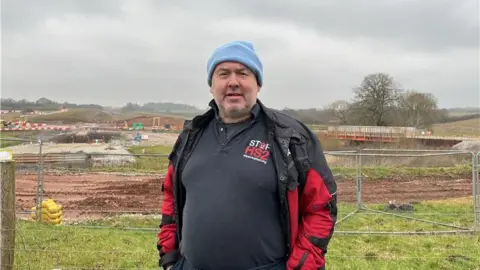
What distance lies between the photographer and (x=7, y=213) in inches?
161

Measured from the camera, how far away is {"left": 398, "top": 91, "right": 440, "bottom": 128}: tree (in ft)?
139

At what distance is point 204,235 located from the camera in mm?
2139

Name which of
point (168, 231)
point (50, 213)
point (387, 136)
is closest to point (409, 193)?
point (50, 213)

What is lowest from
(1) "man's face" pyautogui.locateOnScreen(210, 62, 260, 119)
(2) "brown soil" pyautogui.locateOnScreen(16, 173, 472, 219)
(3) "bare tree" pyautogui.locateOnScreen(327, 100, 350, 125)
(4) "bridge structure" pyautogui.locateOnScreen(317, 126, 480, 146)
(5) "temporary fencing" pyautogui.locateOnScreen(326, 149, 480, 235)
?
(2) "brown soil" pyautogui.locateOnScreen(16, 173, 472, 219)

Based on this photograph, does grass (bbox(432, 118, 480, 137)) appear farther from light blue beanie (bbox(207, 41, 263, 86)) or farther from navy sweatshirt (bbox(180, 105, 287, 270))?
navy sweatshirt (bbox(180, 105, 287, 270))

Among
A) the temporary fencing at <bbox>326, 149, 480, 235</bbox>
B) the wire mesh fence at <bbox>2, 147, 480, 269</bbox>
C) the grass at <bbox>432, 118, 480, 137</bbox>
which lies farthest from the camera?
the grass at <bbox>432, 118, 480, 137</bbox>

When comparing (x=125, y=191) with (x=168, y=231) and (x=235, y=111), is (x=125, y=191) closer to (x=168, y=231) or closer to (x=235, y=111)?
(x=168, y=231)

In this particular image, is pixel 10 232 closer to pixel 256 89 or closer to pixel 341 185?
pixel 256 89

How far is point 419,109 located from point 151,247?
136 ft

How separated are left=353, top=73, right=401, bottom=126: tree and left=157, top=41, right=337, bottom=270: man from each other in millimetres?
41891

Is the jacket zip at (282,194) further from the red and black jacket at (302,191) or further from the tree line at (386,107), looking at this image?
the tree line at (386,107)

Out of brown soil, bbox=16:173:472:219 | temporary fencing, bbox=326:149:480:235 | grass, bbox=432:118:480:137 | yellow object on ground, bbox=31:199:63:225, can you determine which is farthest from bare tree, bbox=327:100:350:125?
yellow object on ground, bbox=31:199:63:225

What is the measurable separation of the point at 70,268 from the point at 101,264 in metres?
0.43

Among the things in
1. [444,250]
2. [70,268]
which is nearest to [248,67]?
[70,268]
